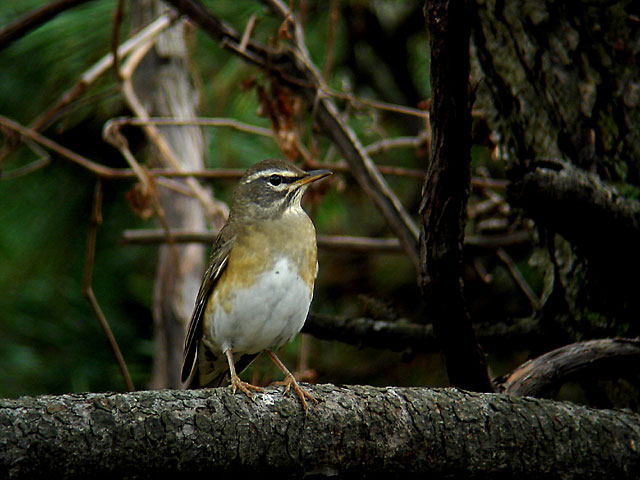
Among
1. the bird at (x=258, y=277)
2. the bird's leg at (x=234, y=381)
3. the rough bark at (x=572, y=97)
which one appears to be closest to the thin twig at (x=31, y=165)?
the bird at (x=258, y=277)

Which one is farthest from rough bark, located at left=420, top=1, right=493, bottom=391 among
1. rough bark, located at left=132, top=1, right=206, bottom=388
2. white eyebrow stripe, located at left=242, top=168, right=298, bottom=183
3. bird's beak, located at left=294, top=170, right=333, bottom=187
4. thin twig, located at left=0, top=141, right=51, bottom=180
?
thin twig, located at left=0, top=141, right=51, bottom=180

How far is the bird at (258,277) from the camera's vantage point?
10.5 feet

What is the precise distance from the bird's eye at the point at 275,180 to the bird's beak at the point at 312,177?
83 millimetres

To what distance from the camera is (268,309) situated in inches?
125

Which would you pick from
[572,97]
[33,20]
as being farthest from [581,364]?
[33,20]

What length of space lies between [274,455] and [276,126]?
7.24 feet

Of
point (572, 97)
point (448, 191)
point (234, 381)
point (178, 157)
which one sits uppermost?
point (178, 157)

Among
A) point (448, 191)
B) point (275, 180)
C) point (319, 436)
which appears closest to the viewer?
point (319, 436)

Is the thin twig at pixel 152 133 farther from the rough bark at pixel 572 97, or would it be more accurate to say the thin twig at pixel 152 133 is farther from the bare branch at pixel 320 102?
the rough bark at pixel 572 97

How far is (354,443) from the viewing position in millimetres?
1883

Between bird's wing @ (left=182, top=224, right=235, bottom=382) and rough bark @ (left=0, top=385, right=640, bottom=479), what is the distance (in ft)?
4.42

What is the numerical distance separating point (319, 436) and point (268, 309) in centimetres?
135

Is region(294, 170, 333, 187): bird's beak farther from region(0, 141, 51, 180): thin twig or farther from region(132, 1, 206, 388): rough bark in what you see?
region(0, 141, 51, 180): thin twig

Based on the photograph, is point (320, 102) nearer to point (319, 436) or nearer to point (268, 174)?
point (268, 174)
